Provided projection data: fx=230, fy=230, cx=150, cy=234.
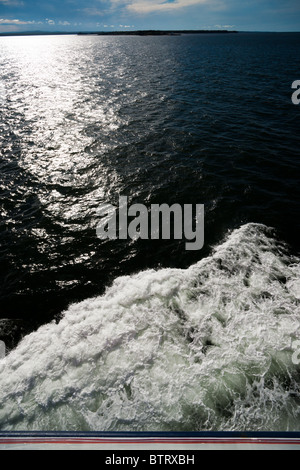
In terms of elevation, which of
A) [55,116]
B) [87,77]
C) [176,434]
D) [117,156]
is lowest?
[176,434]

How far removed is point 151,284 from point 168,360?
9.38 feet

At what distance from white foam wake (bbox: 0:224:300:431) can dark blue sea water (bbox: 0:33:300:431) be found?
0.12 ft

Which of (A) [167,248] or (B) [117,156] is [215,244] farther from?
(B) [117,156]

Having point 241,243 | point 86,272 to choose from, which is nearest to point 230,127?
point 241,243

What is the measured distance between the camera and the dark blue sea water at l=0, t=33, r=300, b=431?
238 inches

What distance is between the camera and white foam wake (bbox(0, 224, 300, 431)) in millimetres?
5812

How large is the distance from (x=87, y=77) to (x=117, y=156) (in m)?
35.4

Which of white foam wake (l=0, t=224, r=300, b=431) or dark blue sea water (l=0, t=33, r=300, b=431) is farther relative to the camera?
dark blue sea water (l=0, t=33, r=300, b=431)

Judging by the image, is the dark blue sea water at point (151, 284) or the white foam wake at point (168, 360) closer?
the white foam wake at point (168, 360)

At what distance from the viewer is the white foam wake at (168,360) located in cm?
581

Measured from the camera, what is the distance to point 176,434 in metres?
4.34

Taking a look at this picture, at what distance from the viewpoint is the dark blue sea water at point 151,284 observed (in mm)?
6043

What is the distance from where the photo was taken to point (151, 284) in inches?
353

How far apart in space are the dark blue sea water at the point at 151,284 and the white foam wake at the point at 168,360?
0.04 m
